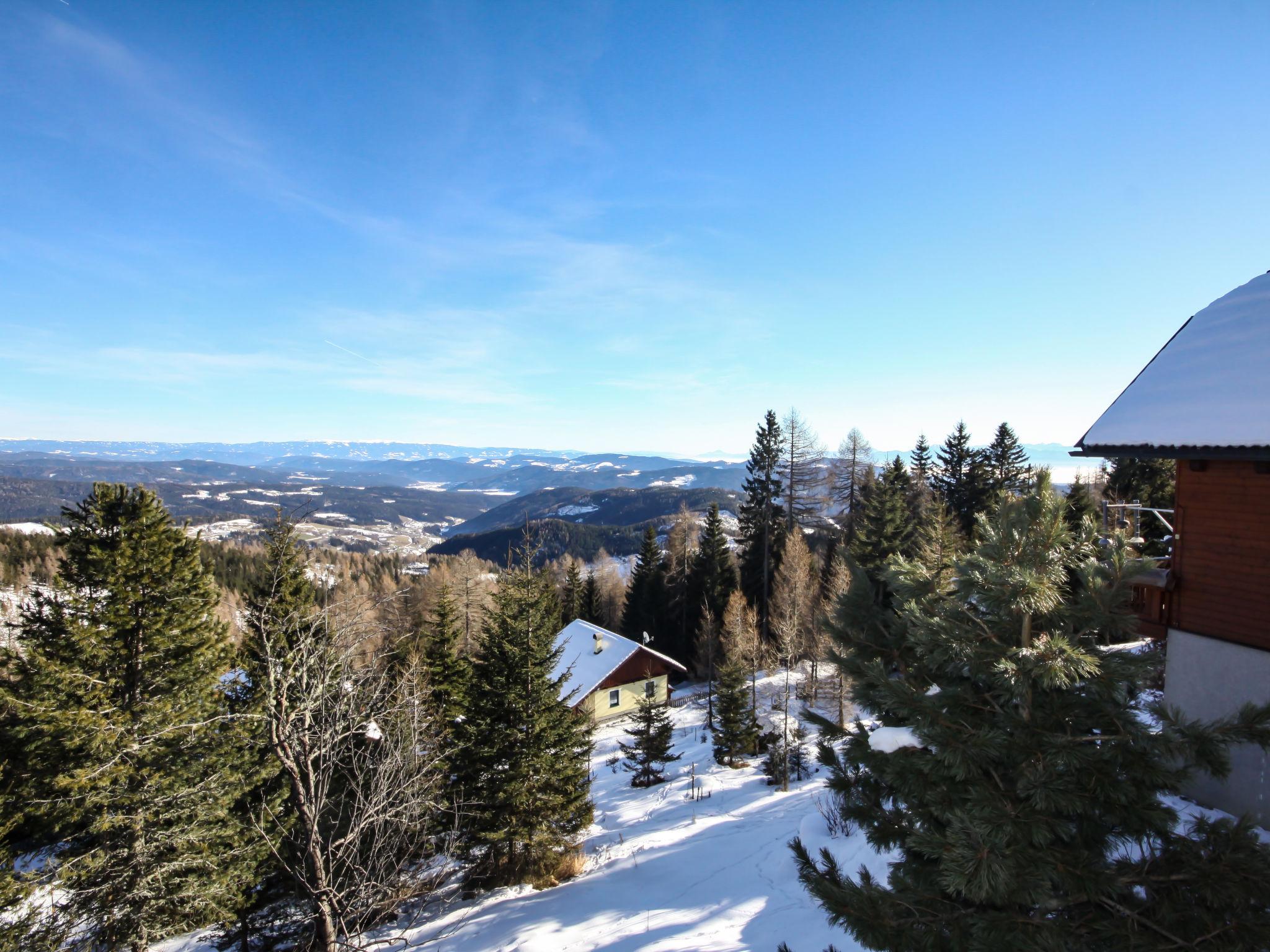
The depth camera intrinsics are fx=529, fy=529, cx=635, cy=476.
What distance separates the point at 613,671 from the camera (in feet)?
102

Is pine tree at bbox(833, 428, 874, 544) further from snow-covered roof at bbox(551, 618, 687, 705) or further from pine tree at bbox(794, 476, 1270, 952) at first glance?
pine tree at bbox(794, 476, 1270, 952)

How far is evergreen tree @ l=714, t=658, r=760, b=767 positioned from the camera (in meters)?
22.2

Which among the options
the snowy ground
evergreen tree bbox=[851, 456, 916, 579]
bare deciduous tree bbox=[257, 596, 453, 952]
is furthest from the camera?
evergreen tree bbox=[851, 456, 916, 579]

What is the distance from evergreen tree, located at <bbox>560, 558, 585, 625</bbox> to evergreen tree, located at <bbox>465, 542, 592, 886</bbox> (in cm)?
3132

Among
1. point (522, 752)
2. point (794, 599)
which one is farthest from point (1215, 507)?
point (794, 599)

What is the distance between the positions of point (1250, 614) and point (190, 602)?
1834 cm

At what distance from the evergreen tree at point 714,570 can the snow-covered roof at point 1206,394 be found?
1186 inches

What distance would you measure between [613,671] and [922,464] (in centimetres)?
2990

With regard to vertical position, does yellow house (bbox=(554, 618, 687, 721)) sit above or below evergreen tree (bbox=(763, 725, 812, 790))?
below

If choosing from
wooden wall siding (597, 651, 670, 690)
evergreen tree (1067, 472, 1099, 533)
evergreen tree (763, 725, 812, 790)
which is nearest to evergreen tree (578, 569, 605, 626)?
wooden wall siding (597, 651, 670, 690)

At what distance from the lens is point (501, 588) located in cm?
1533

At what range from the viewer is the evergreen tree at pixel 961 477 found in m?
36.1

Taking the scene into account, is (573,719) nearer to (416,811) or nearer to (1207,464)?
(416,811)

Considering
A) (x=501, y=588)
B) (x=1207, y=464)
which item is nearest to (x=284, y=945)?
(x=501, y=588)
